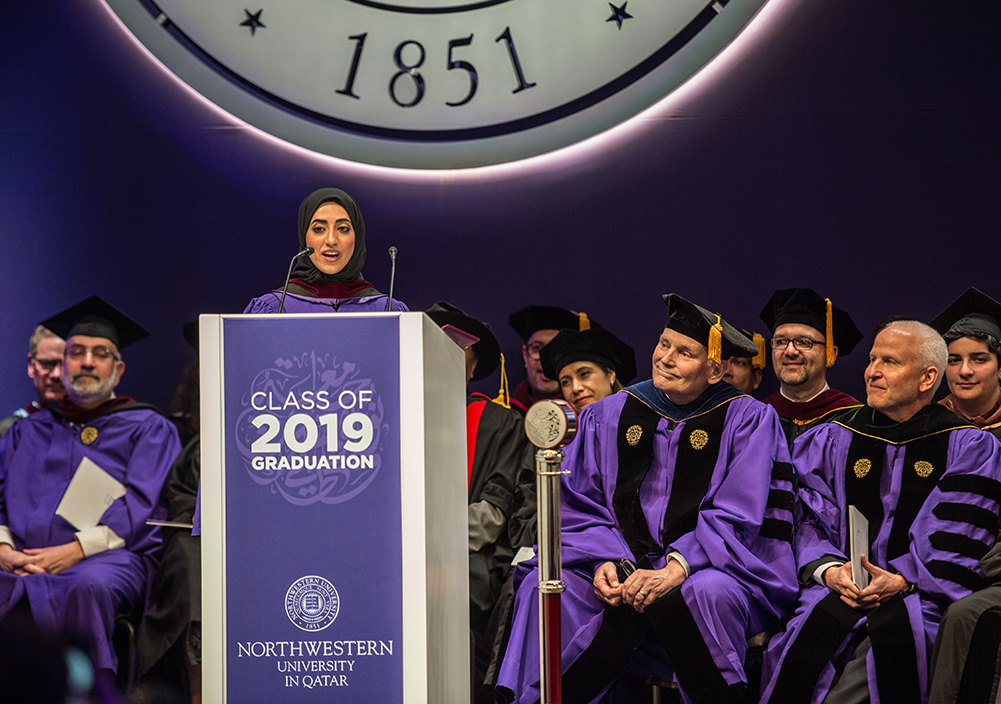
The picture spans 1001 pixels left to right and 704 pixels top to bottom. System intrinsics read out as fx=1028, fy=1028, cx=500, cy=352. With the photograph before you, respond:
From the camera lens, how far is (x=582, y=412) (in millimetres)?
4559

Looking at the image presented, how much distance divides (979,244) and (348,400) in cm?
424

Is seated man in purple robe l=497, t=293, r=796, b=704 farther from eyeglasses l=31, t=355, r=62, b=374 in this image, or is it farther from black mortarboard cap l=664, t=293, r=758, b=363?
eyeglasses l=31, t=355, r=62, b=374

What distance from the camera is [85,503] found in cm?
461

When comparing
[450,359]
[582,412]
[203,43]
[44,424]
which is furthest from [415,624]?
[203,43]

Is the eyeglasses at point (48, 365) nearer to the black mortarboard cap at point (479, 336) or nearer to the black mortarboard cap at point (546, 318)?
the black mortarboard cap at point (479, 336)

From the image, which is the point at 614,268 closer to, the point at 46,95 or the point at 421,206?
the point at 421,206

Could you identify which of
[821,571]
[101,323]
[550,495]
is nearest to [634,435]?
[821,571]

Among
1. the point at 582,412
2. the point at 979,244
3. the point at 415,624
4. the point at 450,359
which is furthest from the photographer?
the point at 979,244

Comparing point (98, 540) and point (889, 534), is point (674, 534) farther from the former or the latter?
point (98, 540)

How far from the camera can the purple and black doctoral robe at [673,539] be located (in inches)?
150

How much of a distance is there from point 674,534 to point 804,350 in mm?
1318

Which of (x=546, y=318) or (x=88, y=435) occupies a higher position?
(x=546, y=318)

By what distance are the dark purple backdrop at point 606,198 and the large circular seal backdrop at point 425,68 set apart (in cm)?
18

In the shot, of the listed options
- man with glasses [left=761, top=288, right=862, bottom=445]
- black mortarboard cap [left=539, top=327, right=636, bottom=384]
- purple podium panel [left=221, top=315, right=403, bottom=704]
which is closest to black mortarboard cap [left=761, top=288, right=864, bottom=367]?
man with glasses [left=761, top=288, right=862, bottom=445]
